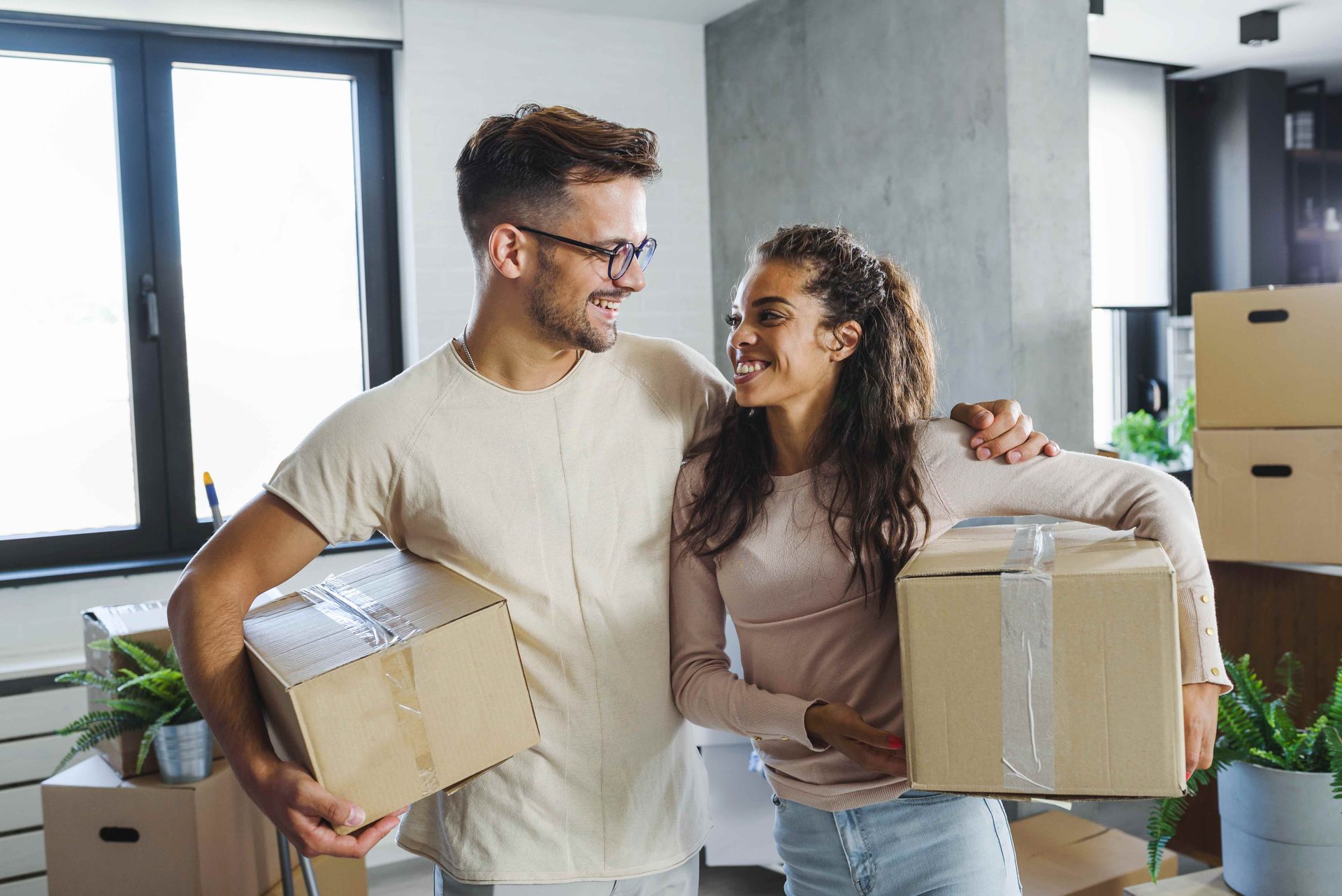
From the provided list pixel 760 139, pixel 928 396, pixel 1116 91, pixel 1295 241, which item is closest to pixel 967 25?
pixel 760 139

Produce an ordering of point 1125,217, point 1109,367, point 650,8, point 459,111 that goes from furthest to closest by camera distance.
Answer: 1. point 1109,367
2. point 1125,217
3. point 650,8
4. point 459,111

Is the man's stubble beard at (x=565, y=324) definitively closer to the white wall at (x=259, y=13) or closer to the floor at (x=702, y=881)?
the floor at (x=702, y=881)

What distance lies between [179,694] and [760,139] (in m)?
2.32

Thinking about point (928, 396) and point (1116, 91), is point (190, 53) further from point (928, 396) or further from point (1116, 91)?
point (1116, 91)

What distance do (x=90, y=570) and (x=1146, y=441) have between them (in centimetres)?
355

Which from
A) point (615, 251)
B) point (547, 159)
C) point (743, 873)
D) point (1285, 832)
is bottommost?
point (743, 873)

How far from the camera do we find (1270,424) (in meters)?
2.31

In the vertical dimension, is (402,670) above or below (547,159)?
below

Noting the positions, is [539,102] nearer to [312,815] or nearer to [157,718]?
[157,718]

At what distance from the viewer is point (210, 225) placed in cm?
318

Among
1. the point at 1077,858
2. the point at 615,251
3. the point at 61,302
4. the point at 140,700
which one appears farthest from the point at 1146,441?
the point at 61,302

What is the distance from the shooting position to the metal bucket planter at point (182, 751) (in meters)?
1.98

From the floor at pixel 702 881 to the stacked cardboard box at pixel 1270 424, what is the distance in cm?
141

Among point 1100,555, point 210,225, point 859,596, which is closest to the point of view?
point 1100,555
